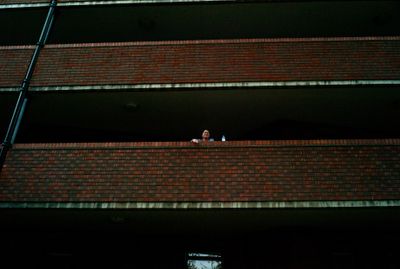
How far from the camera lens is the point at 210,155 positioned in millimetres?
7996

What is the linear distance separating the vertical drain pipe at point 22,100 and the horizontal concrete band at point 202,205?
1365mm

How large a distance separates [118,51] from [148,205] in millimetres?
4219

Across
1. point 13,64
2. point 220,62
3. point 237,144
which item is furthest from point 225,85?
point 13,64

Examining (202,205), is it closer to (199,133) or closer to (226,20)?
(199,133)

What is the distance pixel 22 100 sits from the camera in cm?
878

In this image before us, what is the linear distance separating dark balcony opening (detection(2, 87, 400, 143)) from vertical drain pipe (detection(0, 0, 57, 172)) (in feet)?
1.05

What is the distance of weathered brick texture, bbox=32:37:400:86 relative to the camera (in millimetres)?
8812

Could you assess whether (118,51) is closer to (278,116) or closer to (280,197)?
(278,116)

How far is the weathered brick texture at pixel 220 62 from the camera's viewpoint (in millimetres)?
8812

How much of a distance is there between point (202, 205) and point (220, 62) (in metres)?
3.64
